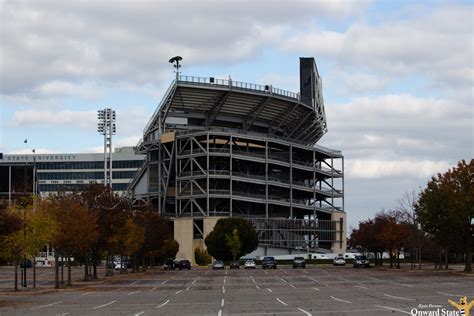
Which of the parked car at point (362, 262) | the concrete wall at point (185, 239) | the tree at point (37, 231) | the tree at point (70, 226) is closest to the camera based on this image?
the tree at point (37, 231)

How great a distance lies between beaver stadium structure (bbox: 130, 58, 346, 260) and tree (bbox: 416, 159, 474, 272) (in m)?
65.7

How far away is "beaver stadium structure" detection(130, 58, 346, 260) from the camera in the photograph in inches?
5128

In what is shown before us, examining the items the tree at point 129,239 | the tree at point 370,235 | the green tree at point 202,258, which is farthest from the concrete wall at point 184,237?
the tree at point 129,239

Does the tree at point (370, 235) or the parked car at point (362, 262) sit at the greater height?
the tree at point (370, 235)

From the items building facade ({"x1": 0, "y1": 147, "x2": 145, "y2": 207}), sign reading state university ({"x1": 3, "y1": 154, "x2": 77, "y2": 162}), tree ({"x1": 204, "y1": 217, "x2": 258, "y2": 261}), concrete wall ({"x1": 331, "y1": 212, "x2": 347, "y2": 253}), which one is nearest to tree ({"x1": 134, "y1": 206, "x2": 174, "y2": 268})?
tree ({"x1": 204, "y1": 217, "x2": 258, "y2": 261})

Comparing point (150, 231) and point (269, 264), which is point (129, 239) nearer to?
point (150, 231)

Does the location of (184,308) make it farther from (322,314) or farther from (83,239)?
(83,239)

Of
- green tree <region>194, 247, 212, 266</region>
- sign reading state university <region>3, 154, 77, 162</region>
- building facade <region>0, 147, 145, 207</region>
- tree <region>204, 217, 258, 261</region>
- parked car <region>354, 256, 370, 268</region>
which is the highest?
sign reading state university <region>3, 154, 77, 162</region>

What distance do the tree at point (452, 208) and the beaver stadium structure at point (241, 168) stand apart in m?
65.7

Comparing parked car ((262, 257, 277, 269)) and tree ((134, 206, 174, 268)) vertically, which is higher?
tree ((134, 206, 174, 268))

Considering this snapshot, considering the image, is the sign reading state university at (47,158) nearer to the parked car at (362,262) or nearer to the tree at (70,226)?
the parked car at (362,262)

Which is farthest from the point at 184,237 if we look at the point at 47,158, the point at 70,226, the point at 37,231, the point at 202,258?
the point at 37,231

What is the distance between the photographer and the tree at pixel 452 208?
204 ft

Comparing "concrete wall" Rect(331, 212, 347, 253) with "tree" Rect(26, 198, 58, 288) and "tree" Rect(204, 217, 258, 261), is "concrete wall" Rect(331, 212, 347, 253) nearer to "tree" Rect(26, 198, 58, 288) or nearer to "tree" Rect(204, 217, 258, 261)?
"tree" Rect(204, 217, 258, 261)
